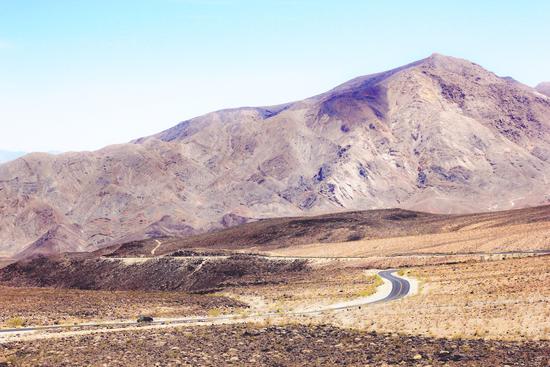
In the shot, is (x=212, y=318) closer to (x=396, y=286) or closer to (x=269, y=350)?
(x=269, y=350)

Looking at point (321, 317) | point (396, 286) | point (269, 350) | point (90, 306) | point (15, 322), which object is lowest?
point (396, 286)

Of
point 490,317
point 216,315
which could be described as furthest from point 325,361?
point 216,315

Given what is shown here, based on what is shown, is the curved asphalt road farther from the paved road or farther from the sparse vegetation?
the sparse vegetation

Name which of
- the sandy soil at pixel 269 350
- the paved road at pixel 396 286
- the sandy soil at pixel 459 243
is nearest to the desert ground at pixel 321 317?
the sandy soil at pixel 269 350

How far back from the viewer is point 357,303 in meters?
50.7

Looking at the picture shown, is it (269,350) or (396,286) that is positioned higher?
(269,350)

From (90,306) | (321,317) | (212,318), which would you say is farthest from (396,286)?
(90,306)

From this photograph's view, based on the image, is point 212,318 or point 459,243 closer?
point 212,318

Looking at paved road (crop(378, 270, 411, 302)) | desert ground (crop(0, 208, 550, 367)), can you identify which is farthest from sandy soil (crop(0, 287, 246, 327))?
paved road (crop(378, 270, 411, 302))

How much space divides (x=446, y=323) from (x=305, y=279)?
3992cm

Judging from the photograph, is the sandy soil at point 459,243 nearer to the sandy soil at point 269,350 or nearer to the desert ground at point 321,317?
the desert ground at point 321,317

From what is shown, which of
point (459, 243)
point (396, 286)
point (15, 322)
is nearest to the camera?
point (15, 322)

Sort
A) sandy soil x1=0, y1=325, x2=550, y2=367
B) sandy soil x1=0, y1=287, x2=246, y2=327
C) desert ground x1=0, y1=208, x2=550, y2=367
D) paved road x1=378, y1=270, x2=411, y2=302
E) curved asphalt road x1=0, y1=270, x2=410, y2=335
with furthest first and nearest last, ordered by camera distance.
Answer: paved road x1=378, y1=270, x2=411, y2=302
sandy soil x1=0, y1=287, x2=246, y2=327
curved asphalt road x1=0, y1=270, x2=410, y2=335
desert ground x1=0, y1=208, x2=550, y2=367
sandy soil x1=0, y1=325, x2=550, y2=367

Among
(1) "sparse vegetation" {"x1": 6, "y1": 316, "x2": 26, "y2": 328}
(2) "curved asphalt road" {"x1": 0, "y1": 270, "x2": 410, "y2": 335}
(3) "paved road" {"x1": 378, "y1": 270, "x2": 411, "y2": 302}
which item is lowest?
(3) "paved road" {"x1": 378, "y1": 270, "x2": 411, "y2": 302}
